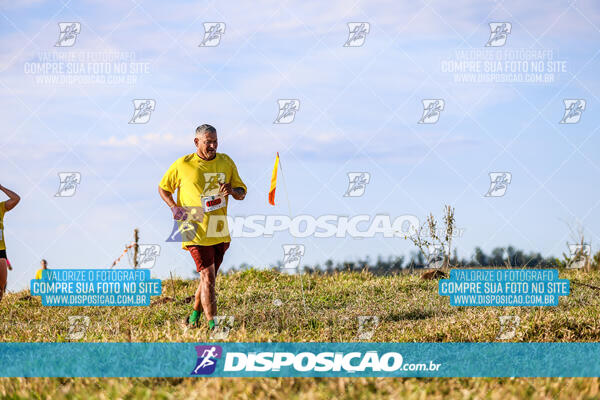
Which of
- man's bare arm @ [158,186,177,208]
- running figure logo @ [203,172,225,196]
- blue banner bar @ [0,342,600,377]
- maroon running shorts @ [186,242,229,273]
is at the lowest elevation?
blue banner bar @ [0,342,600,377]

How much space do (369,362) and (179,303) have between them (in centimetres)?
634

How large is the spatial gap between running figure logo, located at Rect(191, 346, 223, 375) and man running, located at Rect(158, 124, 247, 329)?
7.92ft

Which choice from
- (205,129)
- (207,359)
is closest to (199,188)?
(205,129)

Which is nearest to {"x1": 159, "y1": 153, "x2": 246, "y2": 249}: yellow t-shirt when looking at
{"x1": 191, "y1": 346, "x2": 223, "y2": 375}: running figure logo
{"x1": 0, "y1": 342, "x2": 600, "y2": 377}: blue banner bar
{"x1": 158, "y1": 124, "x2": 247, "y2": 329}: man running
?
{"x1": 158, "y1": 124, "x2": 247, "y2": 329}: man running

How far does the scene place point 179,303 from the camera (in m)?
11.6

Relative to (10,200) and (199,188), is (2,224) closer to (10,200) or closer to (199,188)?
(10,200)

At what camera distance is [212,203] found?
8.23 metres

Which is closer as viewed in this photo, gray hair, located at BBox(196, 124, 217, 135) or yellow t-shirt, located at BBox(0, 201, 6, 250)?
gray hair, located at BBox(196, 124, 217, 135)

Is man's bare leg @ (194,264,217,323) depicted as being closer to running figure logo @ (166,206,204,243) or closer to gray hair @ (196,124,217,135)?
running figure logo @ (166,206,204,243)

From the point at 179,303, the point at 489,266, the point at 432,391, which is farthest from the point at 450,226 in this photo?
the point at 432,391

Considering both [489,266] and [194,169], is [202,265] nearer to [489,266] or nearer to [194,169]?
[194,169]

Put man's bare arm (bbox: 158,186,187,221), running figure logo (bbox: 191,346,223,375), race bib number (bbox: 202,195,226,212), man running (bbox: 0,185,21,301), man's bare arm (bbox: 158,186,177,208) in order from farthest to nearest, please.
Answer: man running (bbox: 0,185,21,301) < man's bare arm (bbox: 158,186,177,208) < man's bare arm (bbox: 158,186,187,221) < race bib number (bbox: 202,195,226,212) < running figure logo (bbox: 191,346,223,375)

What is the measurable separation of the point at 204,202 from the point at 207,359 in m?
2.87

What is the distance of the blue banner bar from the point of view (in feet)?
18.1
